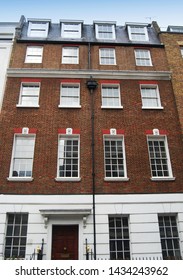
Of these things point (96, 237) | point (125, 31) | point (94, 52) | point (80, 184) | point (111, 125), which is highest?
point (125, 31)

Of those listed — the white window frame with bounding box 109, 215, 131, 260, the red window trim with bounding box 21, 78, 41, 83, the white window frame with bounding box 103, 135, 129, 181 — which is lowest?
the white window frame with bounding box 109, 215, 131, 260

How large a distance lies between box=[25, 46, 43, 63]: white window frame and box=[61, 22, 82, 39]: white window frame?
245 centimetres

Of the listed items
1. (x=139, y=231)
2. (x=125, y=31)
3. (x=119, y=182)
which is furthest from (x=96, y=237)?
(x=125, y=31)

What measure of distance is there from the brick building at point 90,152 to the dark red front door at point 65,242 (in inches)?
1.6

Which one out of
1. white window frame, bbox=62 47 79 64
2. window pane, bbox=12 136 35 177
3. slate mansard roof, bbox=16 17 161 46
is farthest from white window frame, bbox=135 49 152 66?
window pane, bbox=12 136 35 177

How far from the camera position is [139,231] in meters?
10.5

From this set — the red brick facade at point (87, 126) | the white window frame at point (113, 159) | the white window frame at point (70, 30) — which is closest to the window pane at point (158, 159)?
the red brick facade at point (87, 126)

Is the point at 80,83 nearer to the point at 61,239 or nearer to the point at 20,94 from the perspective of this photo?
the point at 20,94

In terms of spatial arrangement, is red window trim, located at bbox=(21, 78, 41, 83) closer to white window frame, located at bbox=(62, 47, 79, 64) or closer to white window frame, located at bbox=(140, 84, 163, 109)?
white window frame, located at bbox=(62, 47, 79, 64)

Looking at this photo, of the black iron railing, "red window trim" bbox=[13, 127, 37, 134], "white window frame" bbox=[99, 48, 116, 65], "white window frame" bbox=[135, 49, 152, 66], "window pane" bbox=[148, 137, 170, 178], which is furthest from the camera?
"white window frame" bbox=[135, 49, 152, 66]

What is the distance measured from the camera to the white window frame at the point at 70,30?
1720 centimetres

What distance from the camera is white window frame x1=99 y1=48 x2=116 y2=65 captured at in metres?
15.4

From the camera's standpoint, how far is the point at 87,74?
14344 millimetres

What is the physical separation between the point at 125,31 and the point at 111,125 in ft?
31.5
